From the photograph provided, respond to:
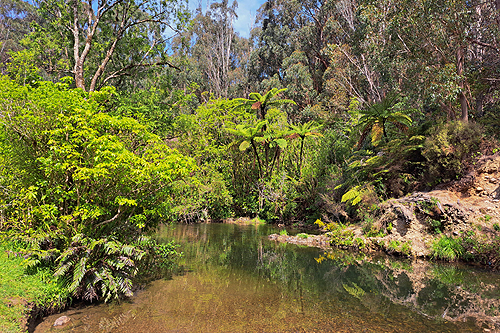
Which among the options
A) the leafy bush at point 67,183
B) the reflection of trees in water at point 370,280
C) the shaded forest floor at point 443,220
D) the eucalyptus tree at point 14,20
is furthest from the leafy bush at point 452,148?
the eucalyptus tree at point 14,20

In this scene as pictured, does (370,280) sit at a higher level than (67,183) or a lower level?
lower

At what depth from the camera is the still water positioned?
4.34 m

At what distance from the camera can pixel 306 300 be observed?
5391mm

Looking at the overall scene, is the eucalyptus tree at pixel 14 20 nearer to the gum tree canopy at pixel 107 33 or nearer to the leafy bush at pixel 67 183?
the gum tree canopy at pixel 107 33

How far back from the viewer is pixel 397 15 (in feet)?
36.4

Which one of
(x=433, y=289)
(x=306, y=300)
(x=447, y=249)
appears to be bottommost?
(x=306, y=300)

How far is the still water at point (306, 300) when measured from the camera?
434 cm

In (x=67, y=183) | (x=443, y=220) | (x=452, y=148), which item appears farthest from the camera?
(x=452, y=148)

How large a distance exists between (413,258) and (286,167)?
10.4 m

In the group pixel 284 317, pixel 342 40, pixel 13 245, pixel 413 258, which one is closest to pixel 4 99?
pixel 13 245

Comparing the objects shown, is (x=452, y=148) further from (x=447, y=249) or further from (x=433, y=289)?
(x=433, y=289)

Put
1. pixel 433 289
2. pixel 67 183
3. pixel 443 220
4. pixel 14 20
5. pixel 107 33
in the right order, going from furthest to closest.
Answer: pixel 14 20 < pixel 107 33 < pixel 443 220 < pixel 433 289 < pixel 67 183

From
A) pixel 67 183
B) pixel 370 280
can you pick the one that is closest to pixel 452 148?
pixel 370 280

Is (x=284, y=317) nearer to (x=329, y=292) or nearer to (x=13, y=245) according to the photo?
(x=329, y=292)
